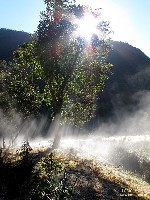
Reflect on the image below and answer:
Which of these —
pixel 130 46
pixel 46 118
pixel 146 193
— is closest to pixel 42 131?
pixel 46 118

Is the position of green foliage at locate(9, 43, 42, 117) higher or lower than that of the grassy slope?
higher

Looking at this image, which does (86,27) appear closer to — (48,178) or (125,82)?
(48,178)

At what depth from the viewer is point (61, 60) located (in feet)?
109

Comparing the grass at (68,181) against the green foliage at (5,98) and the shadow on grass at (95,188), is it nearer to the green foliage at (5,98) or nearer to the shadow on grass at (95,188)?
the shadow on grass at (95,188)

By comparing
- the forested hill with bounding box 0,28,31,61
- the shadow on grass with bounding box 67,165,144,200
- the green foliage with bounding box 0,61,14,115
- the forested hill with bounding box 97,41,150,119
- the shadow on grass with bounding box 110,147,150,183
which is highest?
the forested hill with bounding box 0,28,31,61

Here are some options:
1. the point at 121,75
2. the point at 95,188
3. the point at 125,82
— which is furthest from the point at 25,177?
the point at 121,75

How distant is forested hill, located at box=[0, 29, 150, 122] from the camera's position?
138m

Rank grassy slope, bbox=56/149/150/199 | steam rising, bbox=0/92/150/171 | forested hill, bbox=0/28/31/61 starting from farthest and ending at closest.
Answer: forested hill, bbox=0/28/31/61 < steam rising, bbox=0/92/150/171 < grassy slope, bbox=56/149/150/199

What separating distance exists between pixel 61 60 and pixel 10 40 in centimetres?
15689

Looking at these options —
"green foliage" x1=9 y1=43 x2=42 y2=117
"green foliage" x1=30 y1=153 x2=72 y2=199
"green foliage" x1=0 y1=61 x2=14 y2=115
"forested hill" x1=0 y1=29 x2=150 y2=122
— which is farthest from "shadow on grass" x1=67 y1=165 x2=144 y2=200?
"forested hill" x1=0 y1=29 x2=150 y2=122

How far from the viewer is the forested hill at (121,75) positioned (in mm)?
137625

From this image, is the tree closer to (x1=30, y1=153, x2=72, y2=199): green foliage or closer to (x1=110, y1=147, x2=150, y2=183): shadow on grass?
(x1=110, y1=147, x2=150, y2=183): shadow on grass

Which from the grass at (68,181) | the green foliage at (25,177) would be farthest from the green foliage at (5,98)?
the green foliage at (25,177)

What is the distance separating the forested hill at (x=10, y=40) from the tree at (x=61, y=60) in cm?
12815
